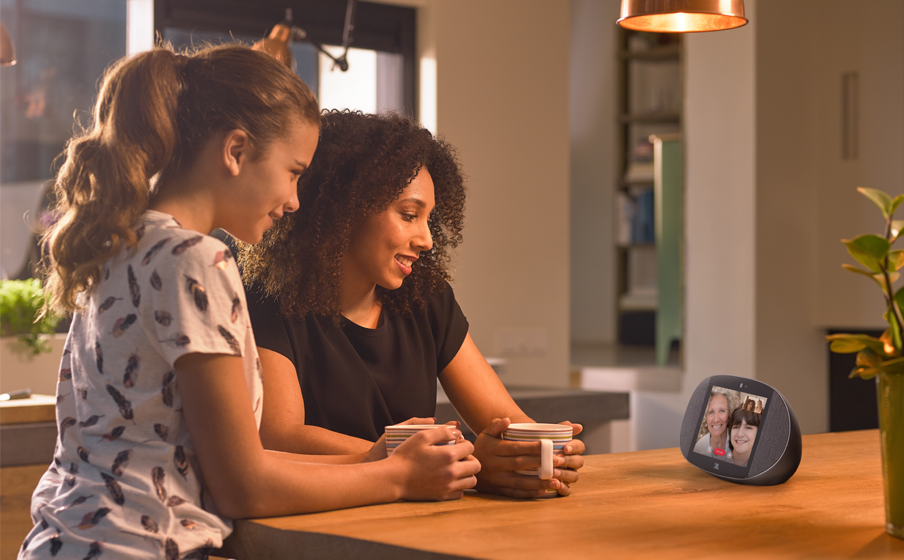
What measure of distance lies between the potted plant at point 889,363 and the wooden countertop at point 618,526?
48 mm

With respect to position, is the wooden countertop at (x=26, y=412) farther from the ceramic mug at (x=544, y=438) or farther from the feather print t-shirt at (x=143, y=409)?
the ceramic mug at (x=544, y=438)

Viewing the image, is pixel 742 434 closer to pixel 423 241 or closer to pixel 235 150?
pixel 423 241

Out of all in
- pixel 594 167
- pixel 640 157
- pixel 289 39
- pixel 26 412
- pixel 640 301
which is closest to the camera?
pixel 26 412

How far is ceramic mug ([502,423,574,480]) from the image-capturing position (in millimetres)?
1140

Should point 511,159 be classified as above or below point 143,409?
above

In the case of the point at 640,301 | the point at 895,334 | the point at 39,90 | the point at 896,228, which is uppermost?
the point at 39,90

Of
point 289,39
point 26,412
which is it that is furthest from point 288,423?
point 289,39

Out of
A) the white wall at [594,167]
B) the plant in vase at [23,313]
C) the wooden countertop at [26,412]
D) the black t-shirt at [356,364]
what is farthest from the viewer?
the white wall at [594,167]

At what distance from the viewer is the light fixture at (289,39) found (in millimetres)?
2867

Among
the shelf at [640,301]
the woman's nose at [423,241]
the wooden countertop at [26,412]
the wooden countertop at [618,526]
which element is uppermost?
the woman's nose at [423,241]

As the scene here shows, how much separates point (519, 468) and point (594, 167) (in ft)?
18.0

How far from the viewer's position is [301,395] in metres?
1.40

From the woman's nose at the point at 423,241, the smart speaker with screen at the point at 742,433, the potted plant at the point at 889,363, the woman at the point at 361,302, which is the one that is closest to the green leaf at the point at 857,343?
the potted plant at the point at 889,363

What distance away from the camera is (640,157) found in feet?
19.3
